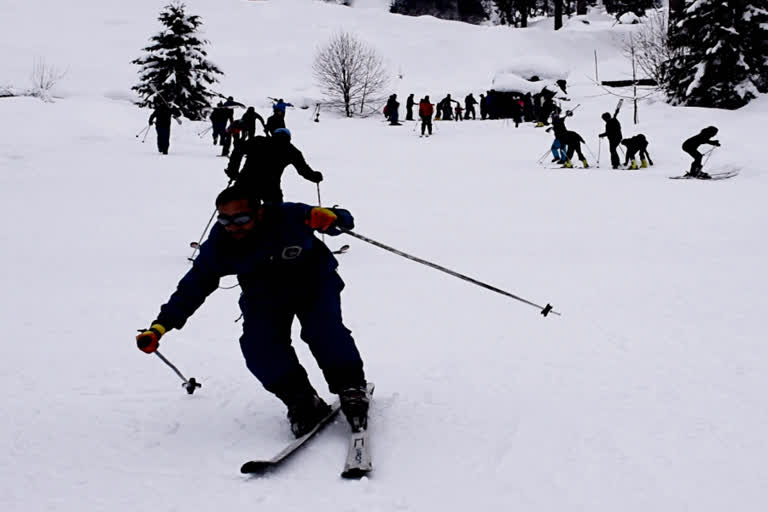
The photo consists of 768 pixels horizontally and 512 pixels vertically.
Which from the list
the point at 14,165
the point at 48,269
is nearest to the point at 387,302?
the point at 48,269

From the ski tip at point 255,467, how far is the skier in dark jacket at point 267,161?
3889 millimetres

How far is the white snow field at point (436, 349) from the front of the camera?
9.05ft

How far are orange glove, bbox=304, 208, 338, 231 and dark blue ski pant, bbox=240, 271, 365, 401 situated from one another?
37 centimetres

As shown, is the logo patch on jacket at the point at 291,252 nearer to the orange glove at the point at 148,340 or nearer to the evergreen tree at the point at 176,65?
the orange glove at the point at 148,340

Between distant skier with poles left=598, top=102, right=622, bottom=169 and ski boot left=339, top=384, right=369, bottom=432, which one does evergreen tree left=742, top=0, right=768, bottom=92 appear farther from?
ski boot left=339, top=384, right=369, bottom=432

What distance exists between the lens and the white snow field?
276 centimetres

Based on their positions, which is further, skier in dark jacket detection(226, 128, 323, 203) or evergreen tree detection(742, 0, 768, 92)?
evergreen tree detection(742, 0, 768, 92)

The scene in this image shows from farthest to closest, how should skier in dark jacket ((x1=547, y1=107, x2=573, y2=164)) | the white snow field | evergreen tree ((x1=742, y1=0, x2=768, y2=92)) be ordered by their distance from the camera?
evergreen tree ((x1=742, y1=0, x2=768, y2=92)) → skier in dark jacket ((x1=547, y1=107, x2=573, y2=164)) → the white snow field

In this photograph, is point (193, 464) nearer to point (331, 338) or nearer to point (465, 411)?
point (331, 338)

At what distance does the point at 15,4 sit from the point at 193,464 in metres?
54.9

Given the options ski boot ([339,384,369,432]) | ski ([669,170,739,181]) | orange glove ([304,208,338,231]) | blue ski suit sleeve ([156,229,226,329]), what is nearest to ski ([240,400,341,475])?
ski boot ([339,384,369,432])

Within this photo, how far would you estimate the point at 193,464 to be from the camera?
3.01m

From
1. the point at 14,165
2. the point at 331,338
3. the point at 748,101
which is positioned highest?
the point at 748,101

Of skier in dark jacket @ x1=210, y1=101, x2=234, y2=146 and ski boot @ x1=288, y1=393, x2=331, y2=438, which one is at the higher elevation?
skier in dark jacket @ x1=210, y1=101, x2=234, y2=146
